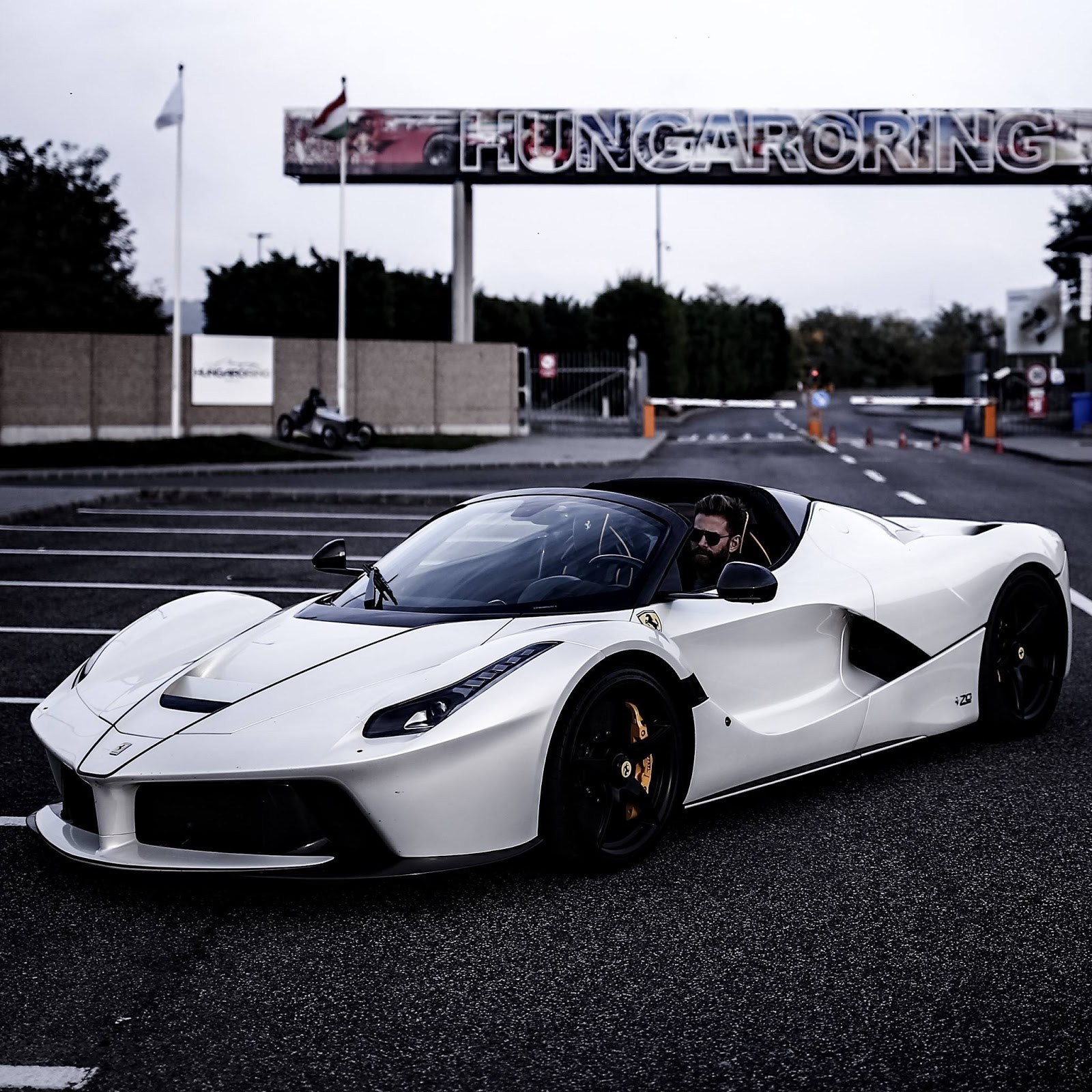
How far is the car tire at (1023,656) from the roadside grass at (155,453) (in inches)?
785

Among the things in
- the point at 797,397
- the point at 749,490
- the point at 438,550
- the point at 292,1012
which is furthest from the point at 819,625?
the point at 797,397

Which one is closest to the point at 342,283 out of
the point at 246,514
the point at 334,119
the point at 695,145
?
the point at 334,119

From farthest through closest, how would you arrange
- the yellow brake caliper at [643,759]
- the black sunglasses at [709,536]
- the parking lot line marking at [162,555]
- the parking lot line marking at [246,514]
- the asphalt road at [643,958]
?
the parking lot line marking at [246,514], the parking lot line marking at [162,555], the black sunglasses at [709,536], the yellow brake caliper at [643,759], the asphalt road at [643,958]

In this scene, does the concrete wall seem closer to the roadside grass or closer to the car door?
the roadside grass

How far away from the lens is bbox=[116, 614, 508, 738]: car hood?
12.8 ft

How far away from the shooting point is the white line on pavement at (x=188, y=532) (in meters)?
14.0

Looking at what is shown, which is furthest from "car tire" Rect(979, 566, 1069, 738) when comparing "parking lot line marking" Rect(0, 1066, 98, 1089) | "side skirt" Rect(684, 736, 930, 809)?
"parking lot line marking" Rect(0, 1066, 98, 1089)

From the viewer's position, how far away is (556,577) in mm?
4629

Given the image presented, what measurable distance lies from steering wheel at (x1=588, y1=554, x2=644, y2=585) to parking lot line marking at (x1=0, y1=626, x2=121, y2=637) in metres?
4.50

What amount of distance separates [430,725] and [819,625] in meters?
1.86

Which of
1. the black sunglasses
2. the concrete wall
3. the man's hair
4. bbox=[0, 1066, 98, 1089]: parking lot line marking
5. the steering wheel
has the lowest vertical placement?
bbox=[0, 1066, 98, 1089]: parking lot line marking

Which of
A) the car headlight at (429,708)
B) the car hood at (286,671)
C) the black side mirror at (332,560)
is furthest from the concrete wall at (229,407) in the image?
the car headlight at (429,708)

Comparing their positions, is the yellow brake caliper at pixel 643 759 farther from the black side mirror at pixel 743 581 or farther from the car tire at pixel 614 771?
the black side mirror at pixel 743 581

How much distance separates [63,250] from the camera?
4544 centimetres
